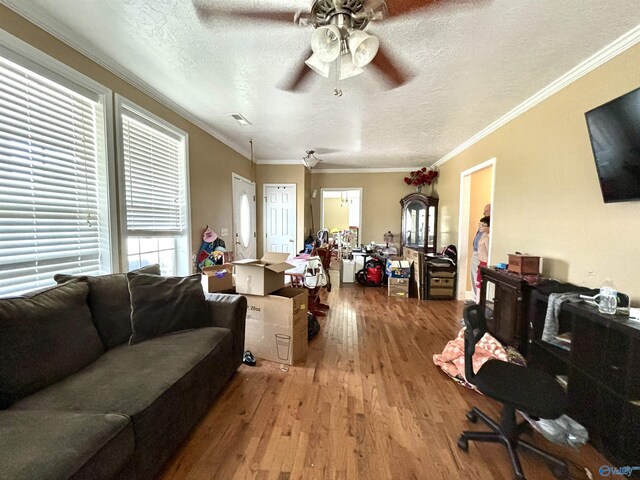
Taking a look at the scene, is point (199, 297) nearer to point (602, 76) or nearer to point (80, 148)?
point (80, 148)

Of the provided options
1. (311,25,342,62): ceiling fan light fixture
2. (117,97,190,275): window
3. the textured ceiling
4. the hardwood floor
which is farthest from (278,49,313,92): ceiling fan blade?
the hardwood floor

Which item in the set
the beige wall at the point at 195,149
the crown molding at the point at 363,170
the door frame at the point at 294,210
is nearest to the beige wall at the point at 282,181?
the door frame at the point at 294,210

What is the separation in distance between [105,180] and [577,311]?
351 centimetres

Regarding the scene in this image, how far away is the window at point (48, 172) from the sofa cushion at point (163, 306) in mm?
489

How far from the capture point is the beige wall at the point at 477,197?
13.6 ft

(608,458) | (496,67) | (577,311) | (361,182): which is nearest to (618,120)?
(496,67)

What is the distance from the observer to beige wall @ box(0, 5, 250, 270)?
1525 mm

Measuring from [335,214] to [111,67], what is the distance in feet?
25.4

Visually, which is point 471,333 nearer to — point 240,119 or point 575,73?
point 575,73

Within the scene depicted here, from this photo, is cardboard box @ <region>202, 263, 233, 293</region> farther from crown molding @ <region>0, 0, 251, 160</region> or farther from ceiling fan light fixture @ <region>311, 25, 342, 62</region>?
ceiling fan light fixture @ <region>311, 25, 342, 62</region>

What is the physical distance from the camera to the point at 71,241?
1.80m

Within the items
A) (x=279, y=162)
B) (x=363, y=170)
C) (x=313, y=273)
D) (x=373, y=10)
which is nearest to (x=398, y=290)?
(x=313, y=273)

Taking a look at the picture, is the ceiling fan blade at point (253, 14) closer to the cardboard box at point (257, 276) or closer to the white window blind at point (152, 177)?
the white window blind at point (152, 177)

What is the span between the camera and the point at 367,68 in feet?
6.40
